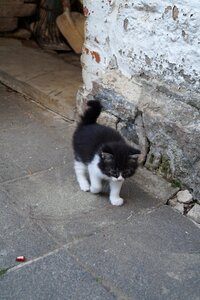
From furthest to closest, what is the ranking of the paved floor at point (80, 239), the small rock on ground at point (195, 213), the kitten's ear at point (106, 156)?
the small rock on ground at point (195, 213), the kitten's ear at point (106, 156), the paved floor at point (80, 239)

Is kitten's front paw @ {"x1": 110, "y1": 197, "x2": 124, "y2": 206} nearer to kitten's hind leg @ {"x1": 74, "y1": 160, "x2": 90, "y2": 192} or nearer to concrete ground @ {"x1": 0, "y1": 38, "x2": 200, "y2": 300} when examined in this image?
concrete ground @ {"x1": 0, "y1": 38, "x2": 200, "y2": 300}

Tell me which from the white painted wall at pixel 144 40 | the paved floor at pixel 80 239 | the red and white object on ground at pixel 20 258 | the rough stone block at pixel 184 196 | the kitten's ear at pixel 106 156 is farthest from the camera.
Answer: the rough stone block at pixel 184 196

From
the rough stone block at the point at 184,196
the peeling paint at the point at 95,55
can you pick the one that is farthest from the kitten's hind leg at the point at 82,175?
the peeling paint at the point at 95,55

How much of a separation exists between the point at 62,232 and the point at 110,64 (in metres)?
1.56

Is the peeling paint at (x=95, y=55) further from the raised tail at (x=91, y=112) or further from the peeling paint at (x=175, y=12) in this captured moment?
the peeling paint at (x=175, y=12)

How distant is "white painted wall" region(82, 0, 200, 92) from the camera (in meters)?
3.09

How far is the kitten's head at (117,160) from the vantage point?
2949mm

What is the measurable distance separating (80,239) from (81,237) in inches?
0.9

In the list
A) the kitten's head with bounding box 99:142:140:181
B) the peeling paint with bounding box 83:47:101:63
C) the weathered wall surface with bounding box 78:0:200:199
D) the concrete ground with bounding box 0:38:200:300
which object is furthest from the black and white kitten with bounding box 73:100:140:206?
the peeling paint with bounding box 83:47:101:63

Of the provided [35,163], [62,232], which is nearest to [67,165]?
[35,163]

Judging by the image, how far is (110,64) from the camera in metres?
3.82

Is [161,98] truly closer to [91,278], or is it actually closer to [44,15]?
[91,278]

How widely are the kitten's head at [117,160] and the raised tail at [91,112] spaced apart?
19.2 inches

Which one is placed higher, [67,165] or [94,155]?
[94,155]
